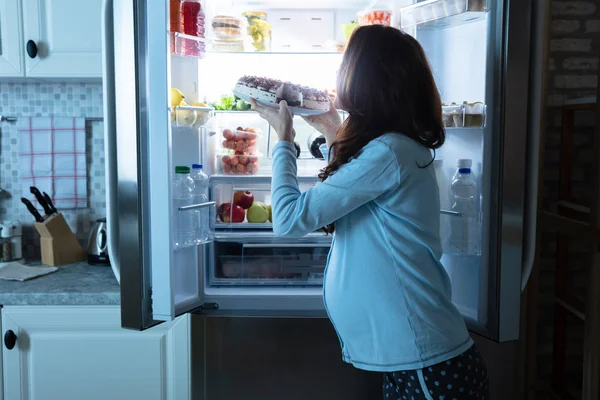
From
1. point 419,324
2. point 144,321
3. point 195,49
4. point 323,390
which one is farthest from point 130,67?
point 323,390

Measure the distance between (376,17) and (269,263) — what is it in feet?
2.54

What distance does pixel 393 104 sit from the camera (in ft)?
4.01

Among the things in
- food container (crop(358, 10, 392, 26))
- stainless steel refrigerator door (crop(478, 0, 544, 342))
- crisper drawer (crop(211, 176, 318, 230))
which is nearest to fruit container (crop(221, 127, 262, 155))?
crisper drawer (crop(211, 176, 318, 230))

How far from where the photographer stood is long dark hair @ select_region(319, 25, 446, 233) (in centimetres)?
123

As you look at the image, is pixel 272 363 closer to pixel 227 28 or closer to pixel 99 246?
pixel 99 246

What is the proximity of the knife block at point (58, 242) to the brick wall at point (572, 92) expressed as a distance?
180 centimetres

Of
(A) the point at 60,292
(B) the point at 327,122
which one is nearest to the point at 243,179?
(B) the point at 327,122

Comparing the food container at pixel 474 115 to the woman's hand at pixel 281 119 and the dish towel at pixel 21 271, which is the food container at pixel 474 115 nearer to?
the woman's hand at pixel 281 119

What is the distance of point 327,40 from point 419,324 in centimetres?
98

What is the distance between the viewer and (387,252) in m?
1.22

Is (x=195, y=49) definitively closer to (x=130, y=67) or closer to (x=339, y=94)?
(x=130, y=67)

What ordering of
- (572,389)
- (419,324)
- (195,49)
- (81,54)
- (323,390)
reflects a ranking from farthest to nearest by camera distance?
1. (572,389)
2. (81,54)
3. (323,390)
4. (195,49)
5. (419,324)

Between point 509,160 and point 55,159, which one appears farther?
point 55,159

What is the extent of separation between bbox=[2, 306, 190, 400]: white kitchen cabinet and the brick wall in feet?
4.84
